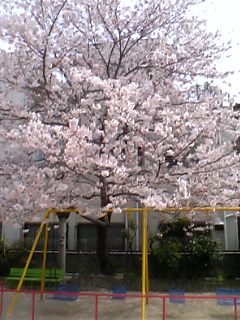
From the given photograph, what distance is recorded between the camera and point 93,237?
67.1ft

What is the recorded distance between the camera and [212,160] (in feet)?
38.7

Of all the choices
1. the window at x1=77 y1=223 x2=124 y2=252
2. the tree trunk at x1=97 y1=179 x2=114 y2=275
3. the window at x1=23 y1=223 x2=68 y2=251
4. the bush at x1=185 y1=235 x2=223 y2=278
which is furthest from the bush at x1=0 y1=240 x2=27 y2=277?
the bush at x1=185 y1=235 x2=223 y2=278

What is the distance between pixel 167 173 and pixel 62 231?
5848mm

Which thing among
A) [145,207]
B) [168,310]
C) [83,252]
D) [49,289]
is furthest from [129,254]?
[145,207]

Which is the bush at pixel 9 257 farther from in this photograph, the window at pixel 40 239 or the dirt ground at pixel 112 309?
the dirt ground at pixel 112 309

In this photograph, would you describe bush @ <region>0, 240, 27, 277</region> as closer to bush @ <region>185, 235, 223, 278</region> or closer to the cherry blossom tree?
the cherry blossom tree

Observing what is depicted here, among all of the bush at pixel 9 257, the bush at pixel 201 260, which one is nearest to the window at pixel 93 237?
the bush at pixel 9 257

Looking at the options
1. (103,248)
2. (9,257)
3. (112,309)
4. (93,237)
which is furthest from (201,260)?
(9,257)

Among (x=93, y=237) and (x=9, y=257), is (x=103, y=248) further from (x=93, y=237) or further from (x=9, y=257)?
(x=93, y=237)

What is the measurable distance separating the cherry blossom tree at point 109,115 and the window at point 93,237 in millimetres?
5131

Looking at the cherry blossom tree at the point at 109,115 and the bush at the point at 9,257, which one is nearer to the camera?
the cherry blossom tree at the point at 109,115

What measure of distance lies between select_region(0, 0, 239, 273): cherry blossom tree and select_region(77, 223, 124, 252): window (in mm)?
5131

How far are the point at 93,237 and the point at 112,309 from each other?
8989mm

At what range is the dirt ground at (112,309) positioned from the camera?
1080 cm
